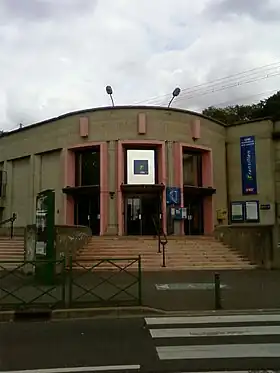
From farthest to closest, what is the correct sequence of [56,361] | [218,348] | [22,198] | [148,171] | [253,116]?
1. [253,116]
2. [22,198]
3. [148,171]
4. [218,348]
5. [56,361]

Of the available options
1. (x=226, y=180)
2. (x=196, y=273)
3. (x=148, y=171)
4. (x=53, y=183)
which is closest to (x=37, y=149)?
(x=53, y=183)

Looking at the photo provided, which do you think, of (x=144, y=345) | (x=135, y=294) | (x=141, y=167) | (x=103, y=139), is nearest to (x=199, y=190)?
(x=141, y=167)

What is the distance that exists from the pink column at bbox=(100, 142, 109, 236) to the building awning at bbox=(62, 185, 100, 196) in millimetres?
577

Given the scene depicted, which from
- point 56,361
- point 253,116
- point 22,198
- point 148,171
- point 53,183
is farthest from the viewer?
point 253,116

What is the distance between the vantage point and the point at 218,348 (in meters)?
6.82

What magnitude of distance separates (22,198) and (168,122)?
45.7ft

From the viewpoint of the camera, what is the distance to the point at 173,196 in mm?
31203

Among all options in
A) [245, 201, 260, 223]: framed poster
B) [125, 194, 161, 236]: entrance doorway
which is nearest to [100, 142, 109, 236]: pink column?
[125, 194, 161, 236]: entrance doorway

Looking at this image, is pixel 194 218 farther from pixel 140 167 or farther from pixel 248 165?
pixel 140 167

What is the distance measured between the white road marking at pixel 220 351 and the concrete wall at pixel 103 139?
78.4 ft

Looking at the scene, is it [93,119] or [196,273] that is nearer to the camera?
[196,273]

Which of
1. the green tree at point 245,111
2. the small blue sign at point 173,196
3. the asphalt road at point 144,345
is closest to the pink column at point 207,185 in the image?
the small blue sign at point 173,196

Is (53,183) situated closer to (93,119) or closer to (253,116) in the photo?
(93,119)

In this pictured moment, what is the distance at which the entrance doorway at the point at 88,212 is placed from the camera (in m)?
31.8
